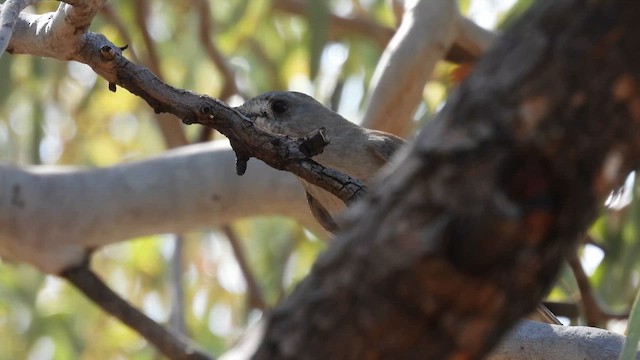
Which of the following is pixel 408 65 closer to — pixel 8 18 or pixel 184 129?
pixel 184 129

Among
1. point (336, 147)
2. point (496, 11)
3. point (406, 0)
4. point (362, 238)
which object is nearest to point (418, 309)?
point (362, 238)

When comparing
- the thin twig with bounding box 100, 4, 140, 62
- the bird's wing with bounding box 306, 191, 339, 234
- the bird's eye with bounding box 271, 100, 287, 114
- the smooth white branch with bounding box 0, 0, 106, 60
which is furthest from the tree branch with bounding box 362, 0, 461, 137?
the smooth white branch with bounding box 0, 0, 106, 60

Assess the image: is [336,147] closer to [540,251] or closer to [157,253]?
[540,251]

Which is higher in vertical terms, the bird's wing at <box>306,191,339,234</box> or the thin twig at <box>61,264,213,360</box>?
the bird's wing at <box>306,191,339,234</box>

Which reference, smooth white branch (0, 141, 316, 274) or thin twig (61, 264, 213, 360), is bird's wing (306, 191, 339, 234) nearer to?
thin twig (61, 264, 213, 360)

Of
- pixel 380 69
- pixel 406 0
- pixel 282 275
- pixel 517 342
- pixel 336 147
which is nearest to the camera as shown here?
pixel 517 342

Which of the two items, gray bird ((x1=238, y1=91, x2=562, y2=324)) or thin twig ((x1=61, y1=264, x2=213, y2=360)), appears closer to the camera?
gray bird ((x1=238, y1=91, x2=562, y2=324))

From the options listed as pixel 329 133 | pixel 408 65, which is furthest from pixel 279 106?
pixel 408 65
